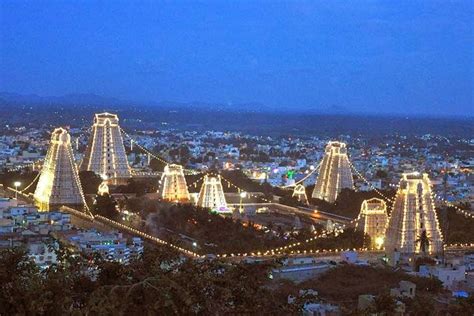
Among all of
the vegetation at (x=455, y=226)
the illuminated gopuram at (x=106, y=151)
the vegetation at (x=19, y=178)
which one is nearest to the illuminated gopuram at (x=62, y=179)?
the vegetation at (x=19, y=178)

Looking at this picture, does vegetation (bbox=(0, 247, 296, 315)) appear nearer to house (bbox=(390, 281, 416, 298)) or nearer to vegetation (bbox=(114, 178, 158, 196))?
house (bbox=(390, 281, 416, 298))

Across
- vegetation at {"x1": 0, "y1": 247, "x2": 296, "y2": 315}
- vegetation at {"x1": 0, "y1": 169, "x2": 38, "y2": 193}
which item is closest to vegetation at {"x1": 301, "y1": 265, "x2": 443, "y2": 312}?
vegetation at {"x1": 0, "y1": 247, "x2": 296, "y2": 315}

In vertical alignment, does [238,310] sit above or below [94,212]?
above

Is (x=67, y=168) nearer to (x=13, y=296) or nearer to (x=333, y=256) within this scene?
(x=333, y=256)

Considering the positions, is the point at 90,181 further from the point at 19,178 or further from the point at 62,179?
the point at 19,178

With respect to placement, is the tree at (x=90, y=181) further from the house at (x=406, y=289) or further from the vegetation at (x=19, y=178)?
the house at (x=406, y=289)

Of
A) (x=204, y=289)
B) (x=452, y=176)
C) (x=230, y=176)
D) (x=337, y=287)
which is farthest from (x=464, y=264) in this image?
(x=452, y=176)
